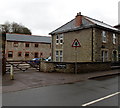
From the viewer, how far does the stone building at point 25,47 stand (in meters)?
34.0

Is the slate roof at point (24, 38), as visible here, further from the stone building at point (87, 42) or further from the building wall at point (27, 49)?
the stone building at point (87, 42)

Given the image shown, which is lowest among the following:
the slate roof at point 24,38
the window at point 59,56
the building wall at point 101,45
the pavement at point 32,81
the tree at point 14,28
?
the pavement at point 32,81

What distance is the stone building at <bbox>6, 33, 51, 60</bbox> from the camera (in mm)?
33972

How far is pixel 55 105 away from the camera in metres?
4.28

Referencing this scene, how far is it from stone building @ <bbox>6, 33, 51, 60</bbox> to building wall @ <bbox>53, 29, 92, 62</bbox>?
57.0 ft

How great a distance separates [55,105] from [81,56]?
14.1 meters

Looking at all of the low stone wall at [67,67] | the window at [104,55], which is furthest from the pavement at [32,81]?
the window at [104,55]

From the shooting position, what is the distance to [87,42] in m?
17.1

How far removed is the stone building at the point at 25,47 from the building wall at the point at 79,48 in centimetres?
1738

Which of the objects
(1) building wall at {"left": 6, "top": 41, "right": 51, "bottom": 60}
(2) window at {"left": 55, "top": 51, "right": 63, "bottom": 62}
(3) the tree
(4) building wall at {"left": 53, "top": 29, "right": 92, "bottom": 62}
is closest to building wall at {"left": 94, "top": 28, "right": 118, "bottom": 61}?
(4) building wall at {"left": 53, "top": 29, "right": 92, "bottom": 62}

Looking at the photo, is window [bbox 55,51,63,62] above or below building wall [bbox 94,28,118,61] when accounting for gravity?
below

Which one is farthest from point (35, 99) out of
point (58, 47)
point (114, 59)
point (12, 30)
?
point (12, 30)

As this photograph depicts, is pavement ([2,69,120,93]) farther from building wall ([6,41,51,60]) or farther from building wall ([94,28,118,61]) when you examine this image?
building wall ([6,41,51,60])

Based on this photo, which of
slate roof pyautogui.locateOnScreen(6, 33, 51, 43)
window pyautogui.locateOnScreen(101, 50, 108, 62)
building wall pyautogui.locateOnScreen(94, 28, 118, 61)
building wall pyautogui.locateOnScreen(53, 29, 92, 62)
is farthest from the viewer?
slate roof pyautogui.locateOnScreen(6, 33, 51, 43)
